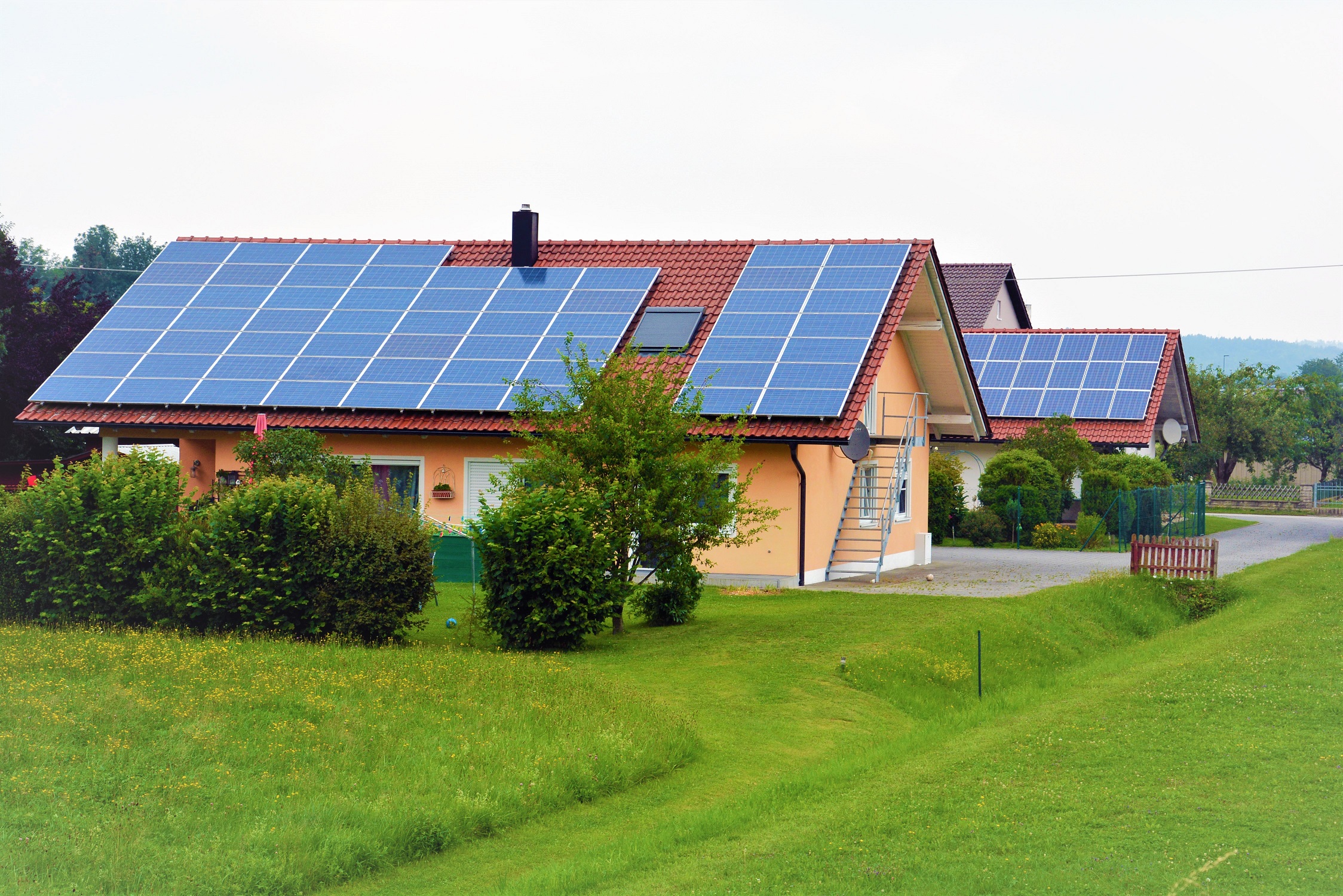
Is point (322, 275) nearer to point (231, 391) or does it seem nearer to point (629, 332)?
point (231, 391)

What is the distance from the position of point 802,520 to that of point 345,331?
10.9 metres

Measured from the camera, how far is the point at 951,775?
1084cm

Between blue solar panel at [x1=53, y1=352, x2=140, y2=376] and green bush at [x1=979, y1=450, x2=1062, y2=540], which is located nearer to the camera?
blue solar panel at [x1=53, y1=352, x2=140, y2=376]

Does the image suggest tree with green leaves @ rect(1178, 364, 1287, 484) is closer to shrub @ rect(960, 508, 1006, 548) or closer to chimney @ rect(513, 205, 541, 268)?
shrub @ rect(960, 508, 1006, 548)

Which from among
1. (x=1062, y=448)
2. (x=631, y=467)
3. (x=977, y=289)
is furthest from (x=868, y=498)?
(x=977, y=289)

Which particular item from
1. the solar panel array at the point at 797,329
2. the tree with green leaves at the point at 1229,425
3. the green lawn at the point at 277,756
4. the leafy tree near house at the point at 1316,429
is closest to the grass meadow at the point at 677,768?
the green lawn at the point at 277,756

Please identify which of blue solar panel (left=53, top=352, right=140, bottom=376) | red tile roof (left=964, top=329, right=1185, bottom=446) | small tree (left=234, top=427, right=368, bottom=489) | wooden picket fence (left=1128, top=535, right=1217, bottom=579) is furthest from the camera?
red tile roof (left=964, top=329, right=1185, bottom=446)

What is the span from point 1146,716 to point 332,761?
7.98m

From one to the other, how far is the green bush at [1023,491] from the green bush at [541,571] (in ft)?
73.3

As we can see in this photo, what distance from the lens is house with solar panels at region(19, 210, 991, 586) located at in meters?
24.0

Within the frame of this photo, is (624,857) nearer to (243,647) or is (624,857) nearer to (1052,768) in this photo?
(1052,768)

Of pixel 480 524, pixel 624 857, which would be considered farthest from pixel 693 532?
pixel 624 857

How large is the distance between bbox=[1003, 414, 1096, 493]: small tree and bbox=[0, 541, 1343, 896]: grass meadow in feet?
69.1

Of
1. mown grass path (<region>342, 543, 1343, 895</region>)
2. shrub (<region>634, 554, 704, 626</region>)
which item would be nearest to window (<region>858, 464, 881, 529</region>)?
mown grass path (<region>342, 543, 1343, 895</region>)
